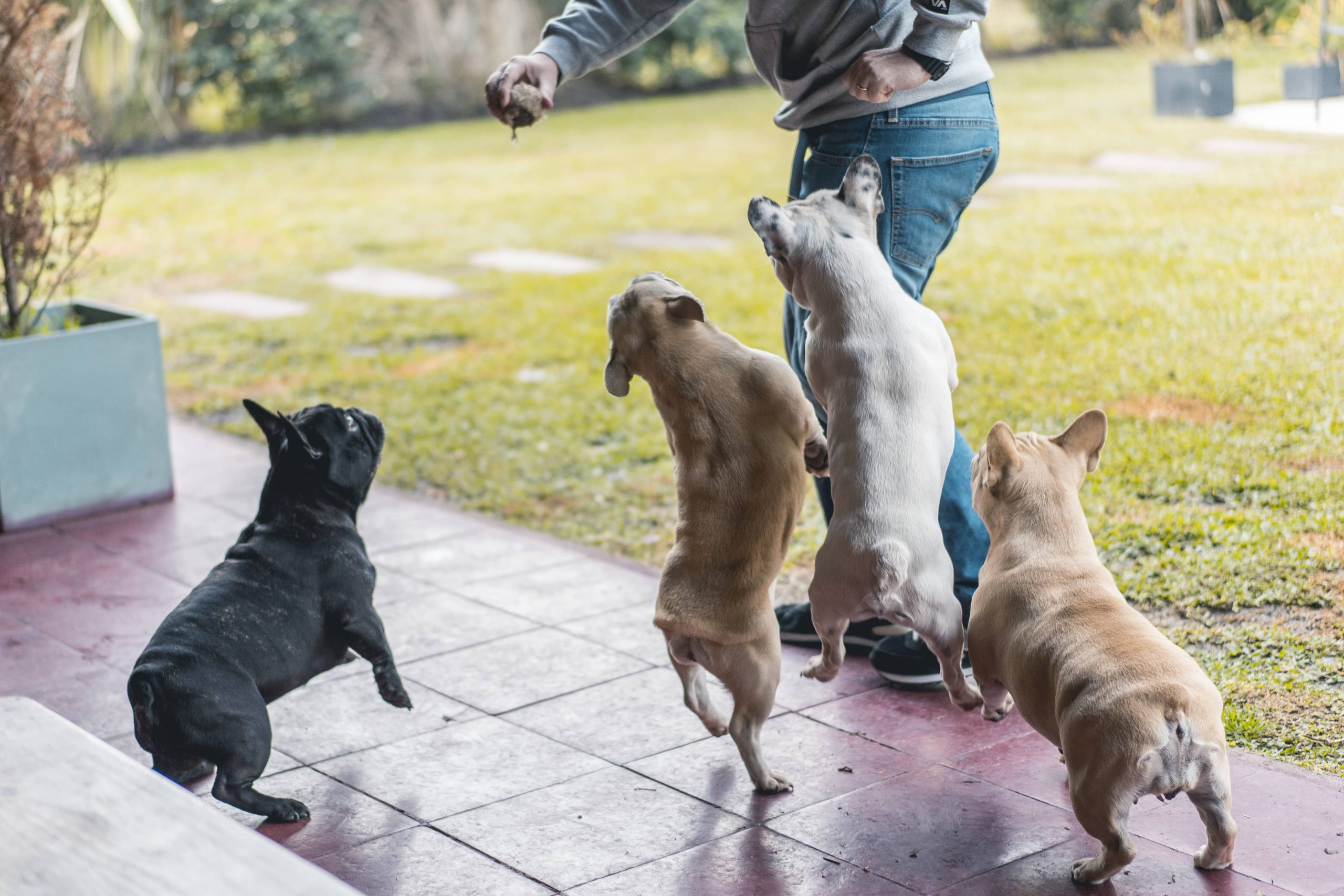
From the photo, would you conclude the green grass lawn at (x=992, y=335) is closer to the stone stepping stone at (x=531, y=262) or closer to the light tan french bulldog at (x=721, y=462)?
the stone stepping stone at (x=531, y=262)

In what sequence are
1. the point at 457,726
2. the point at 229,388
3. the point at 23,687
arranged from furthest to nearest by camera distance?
1. the point at 229,388
2. the point at 23,687
3. the point at 457,726

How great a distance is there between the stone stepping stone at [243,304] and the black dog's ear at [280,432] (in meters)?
6.07

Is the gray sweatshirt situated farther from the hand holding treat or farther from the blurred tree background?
the blurred tree background

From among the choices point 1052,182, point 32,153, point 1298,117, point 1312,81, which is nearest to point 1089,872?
point 32,153

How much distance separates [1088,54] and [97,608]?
16.6m

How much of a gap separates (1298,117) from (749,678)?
7.33 m

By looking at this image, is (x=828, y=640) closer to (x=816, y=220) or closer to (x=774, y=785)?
(x=774, y=785)

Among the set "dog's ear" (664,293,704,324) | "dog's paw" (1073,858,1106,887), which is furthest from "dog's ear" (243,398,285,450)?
"dog's paw" (1073,858,1106,887)

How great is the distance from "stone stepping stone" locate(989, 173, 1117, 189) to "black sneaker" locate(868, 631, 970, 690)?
7790mm

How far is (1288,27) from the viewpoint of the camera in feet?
29.2

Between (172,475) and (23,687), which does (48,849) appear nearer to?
(23,687)

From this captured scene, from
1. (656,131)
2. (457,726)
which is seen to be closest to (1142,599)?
(457,726)

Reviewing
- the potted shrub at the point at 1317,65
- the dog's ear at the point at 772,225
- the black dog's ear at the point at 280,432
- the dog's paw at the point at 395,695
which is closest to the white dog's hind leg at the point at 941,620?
A: the dog's ear at the point at 772,225

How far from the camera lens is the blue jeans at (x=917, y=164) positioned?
336 cm
